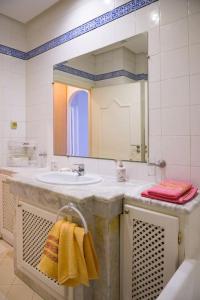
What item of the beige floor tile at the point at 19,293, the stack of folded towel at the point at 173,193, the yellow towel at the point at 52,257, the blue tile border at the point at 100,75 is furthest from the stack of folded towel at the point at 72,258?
the blue tile border at the point at 100,75

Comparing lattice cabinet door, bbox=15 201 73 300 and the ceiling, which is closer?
lattice cabinet door, bbox=15 201 73 300

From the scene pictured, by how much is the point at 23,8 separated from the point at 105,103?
1.44 metres

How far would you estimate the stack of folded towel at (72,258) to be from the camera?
44.1 inches

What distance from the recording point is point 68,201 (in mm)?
1273

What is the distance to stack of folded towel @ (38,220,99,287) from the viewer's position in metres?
1.12

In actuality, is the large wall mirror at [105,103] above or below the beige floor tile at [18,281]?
above

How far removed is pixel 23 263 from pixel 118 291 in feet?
2.62

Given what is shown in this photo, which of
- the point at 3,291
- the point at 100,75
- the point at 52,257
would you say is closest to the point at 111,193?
the point at 52,257

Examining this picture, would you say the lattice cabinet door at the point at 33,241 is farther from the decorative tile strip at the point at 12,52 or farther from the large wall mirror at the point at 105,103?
the decorative tile strip at the point at 12,52

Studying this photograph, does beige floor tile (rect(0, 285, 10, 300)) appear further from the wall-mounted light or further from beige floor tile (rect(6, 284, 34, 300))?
the wall-mounted light

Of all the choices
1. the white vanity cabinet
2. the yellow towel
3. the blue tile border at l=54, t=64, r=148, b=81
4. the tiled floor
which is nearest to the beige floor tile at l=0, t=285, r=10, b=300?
the tiled floor

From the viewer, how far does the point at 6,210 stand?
2.33 metres

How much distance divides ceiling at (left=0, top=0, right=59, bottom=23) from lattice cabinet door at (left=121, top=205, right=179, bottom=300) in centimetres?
218

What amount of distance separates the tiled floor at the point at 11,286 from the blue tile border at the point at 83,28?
7.17 ft
